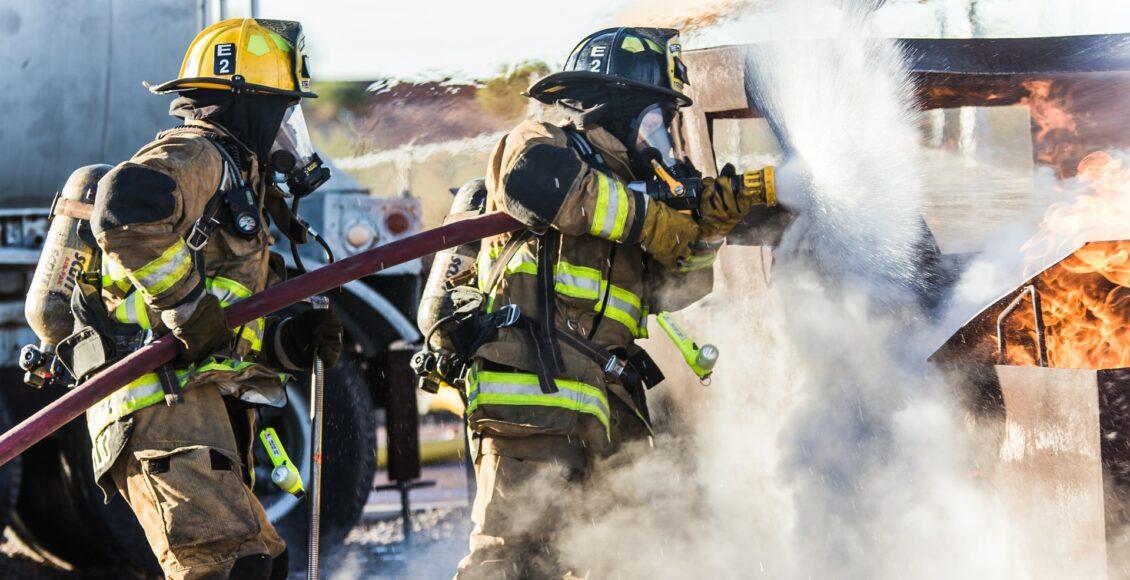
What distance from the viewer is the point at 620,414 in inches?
154

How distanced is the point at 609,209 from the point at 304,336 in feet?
3.68

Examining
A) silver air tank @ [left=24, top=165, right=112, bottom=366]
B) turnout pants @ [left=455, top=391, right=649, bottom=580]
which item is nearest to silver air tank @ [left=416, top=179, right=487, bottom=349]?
turnout pants @ [left=455, top=391, right=649, bottom=580]

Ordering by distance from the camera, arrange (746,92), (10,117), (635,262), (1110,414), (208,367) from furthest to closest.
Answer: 1. (10,117)
2. (746,92)
3. (635,262)
4. (208,367)
5. (1110,414)

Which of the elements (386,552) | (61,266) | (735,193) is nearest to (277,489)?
(386,552)

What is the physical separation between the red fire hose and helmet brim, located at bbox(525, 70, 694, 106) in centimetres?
48

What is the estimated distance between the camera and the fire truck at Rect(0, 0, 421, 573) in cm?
588

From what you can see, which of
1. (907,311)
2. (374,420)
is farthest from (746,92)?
Result: (374,420)

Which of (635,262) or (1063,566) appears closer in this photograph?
(1063,566)

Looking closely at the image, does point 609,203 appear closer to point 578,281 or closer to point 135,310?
point 578,281

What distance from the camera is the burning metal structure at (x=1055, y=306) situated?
3127mm

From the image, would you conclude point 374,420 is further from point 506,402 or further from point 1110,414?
point 1110,414

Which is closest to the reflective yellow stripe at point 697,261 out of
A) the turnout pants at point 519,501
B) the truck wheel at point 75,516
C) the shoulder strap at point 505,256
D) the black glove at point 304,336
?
the shoulder strap at point 505,256

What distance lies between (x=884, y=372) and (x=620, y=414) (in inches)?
35.1

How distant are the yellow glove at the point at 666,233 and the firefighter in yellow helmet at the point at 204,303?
1.10 meters
